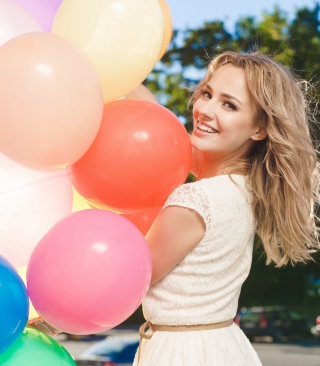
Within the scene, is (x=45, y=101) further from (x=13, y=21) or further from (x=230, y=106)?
(x=230, y=106)

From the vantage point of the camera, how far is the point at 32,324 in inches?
92.0

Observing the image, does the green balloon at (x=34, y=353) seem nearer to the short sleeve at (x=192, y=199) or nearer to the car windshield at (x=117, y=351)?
the short sleeve at (x=192, y=199)

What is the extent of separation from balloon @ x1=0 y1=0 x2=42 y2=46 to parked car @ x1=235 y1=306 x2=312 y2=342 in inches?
482

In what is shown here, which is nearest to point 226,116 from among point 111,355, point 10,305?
point 10,305

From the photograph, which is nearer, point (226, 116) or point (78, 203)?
point (226, 116)

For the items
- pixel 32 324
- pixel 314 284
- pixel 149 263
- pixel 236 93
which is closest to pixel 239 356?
pixel 149 263

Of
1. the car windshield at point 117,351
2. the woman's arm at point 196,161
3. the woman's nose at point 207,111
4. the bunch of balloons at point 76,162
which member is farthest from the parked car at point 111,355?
the woman's nose at point 207,111

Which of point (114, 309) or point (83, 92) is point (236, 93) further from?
point (114, 309)

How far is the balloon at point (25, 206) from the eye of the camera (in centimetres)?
213

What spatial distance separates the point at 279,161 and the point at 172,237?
0.51m

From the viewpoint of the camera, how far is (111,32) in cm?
217

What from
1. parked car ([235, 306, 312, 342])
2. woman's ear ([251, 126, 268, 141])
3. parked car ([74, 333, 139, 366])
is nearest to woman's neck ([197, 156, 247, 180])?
woman's ear ([251, 126, 268, 141])

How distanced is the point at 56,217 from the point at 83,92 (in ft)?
1.49

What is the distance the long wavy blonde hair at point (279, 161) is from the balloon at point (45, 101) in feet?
2.10
